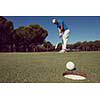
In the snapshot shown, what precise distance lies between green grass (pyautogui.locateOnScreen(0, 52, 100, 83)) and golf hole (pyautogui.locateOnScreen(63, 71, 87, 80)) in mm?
72

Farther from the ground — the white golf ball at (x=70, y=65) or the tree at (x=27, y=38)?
the tree at (x=27, y=38)

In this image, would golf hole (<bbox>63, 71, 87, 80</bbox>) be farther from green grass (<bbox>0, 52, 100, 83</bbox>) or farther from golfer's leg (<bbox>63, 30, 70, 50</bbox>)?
golfer's leg (<bbox>63, 30, 70, 50</bbox>)

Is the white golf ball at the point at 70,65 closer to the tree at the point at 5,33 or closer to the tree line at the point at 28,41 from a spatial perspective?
the tree line at the point at 28,41

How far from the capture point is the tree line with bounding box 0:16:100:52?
6.74m

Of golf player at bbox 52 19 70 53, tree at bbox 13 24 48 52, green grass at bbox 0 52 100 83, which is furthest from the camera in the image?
tree at bbox 13 24 48 52

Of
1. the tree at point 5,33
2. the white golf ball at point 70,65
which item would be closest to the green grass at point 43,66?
the white golf ball at point 70,65

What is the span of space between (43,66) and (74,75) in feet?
2.19

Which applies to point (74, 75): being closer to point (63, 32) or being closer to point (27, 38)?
point (63, 32)

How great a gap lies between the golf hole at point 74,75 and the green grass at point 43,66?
7 cm

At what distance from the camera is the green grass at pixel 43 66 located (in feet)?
21.6

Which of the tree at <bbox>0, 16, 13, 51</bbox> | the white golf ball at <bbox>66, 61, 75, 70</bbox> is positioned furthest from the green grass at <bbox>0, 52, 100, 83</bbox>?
the tree at <bbox>0, 16, 13, 51</bbox>
